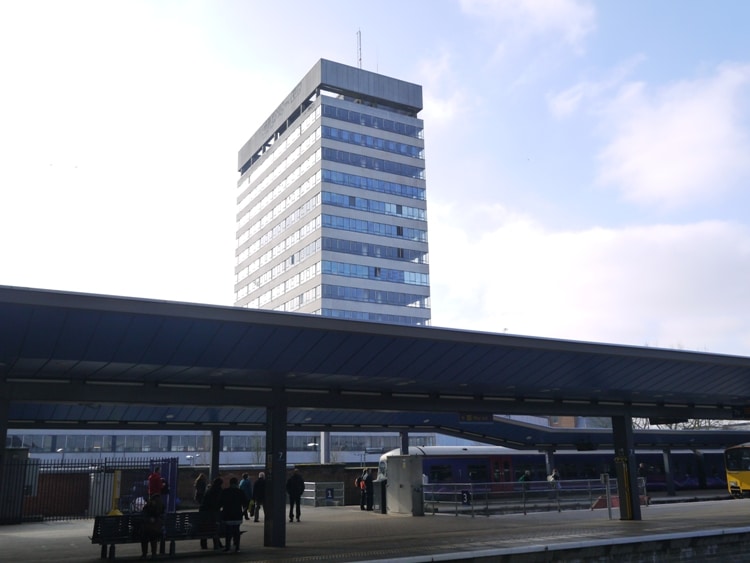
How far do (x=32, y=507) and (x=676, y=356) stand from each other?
23900 mm

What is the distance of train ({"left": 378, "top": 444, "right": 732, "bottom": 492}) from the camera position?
33.5 m


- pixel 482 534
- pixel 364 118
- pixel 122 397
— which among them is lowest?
pixel 482 534

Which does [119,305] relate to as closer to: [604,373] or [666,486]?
[604,373]

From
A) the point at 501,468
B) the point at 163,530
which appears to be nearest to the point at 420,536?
the point at 163,530

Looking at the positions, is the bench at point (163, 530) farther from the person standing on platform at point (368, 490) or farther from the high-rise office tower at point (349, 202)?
the high-rise office tower at point (349, 202)

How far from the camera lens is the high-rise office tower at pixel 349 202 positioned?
300 feet

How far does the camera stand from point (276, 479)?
51.9 ft

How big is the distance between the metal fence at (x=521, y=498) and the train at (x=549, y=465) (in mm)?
2189

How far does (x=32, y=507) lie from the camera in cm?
2797

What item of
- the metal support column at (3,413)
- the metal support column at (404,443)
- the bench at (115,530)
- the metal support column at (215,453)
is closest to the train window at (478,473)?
the metal support column at (404,443)

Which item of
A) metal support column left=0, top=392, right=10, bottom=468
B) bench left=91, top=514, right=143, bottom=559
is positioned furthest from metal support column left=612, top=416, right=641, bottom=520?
metal support column left=0, top=392, right=10, bottom=468

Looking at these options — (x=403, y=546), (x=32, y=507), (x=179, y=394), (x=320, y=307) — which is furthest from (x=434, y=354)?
(x=320, y=307)

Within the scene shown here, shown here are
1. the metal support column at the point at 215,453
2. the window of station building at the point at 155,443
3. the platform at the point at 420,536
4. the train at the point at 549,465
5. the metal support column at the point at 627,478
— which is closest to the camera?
the platform at the point at 420,536

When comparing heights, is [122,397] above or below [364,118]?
below
